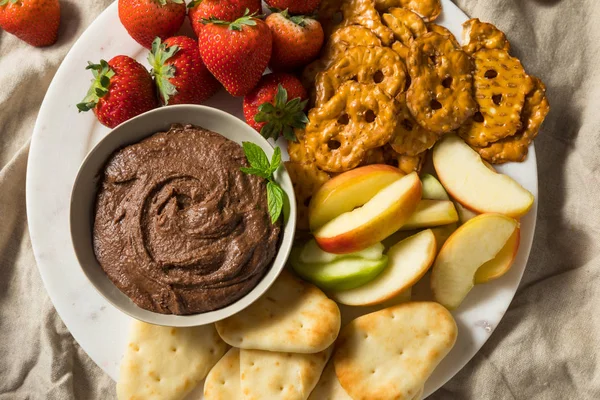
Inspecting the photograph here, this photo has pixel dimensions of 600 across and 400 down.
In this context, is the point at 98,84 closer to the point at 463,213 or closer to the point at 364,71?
the point at 364,71

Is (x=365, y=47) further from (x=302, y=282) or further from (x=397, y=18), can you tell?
(x=302, y=282)

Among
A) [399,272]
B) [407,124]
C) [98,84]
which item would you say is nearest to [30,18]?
[98,84]

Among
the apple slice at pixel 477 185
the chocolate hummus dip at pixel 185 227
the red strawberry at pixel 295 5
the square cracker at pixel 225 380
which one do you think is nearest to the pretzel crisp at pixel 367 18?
the red strawberry at pixel 295 5

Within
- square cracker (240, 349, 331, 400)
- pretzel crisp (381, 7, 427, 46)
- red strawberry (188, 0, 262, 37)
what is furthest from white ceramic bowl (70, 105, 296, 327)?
pretzel crisp (381, 7, 427, 46)

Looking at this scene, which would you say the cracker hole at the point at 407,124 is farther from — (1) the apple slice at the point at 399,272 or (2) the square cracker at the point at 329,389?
(2) the square cracker at the point at 329,389

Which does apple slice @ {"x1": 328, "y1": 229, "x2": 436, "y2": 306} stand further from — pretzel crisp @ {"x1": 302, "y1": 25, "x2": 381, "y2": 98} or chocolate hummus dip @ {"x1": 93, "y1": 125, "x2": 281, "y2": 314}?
pretzel crisp @ {"x1": 302, "y1": 25, "x2": 381, "y2": 98}

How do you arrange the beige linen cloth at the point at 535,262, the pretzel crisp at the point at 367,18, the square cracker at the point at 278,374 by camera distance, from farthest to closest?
the beige linen cloth at the point at 535,262 < the pretzel crisp at the point at 367,18 < the square cracker at the point at 278,374
